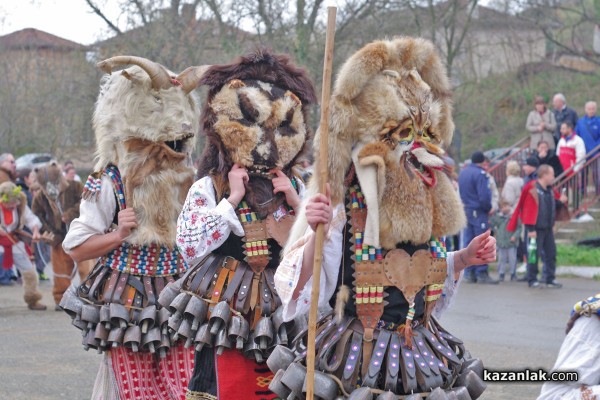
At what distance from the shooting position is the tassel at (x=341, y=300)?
359cm

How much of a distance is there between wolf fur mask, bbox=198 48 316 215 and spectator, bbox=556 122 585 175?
43.0 ft

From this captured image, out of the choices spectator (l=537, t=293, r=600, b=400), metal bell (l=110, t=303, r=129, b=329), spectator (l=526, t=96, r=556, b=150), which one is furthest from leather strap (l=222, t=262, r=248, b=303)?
spectator (l=526, t=96, r=556, b=150)

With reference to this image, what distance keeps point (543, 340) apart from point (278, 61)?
539 centimetres

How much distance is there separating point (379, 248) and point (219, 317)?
1.22 metres

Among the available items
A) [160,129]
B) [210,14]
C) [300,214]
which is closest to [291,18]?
[210,14]

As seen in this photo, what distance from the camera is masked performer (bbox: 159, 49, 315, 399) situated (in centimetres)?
455

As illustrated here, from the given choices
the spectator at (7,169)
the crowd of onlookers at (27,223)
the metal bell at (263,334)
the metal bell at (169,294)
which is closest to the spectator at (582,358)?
the metal bell at (263,334)

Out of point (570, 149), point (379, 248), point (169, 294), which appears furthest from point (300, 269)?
point (570, 149)

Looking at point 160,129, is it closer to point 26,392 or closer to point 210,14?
point 26,392

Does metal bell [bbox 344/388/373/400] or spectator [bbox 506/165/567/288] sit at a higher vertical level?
metal bell [bbox 344/388/373/400]

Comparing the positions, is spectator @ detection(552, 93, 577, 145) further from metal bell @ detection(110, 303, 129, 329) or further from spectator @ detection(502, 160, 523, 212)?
metal bell @ detection(110, 303, 129, 329)

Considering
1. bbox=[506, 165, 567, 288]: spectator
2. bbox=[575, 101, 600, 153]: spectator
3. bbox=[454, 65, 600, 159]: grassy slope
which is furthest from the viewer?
bbox=[454, 65, 600, 159]: grassy slope

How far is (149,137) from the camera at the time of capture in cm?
525

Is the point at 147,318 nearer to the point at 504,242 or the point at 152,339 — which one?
the point at 152,339
